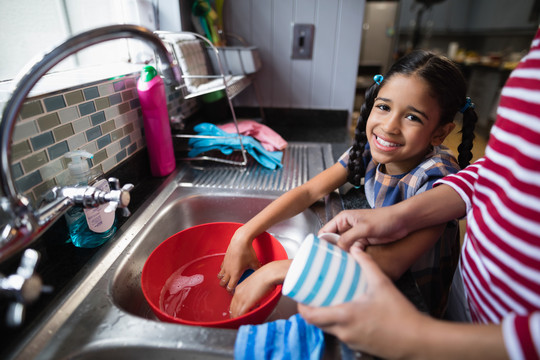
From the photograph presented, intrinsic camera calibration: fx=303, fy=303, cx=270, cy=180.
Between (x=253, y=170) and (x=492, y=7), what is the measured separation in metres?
7.20

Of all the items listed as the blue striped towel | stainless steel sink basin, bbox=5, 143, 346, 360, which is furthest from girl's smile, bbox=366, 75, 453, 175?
the blue striped towel

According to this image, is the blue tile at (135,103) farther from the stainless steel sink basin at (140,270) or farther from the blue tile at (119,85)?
the stainless steel sink basin at (140,270)

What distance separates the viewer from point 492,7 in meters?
5.88

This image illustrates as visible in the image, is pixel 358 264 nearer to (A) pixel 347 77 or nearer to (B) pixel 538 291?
(B) pixel 538 291

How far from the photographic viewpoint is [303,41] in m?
1.68

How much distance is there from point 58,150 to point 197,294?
1.55 ft

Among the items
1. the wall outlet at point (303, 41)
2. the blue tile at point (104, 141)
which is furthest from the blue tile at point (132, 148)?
the wall outlet at point (303, 41)

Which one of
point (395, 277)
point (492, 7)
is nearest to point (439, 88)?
point (395, 277)

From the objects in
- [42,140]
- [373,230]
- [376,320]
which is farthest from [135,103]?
[376,320]

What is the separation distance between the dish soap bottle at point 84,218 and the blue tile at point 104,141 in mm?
134

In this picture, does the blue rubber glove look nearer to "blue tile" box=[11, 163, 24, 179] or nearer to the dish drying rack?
the dish drying rack

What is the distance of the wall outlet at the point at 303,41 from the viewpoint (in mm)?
Result: 1647

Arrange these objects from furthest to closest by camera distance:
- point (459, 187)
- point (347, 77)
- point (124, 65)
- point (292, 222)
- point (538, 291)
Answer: point (347, 77), point (124, 65), point (292, 222), point (459, 187), point (538, 291)

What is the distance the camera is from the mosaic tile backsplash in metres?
0.62
